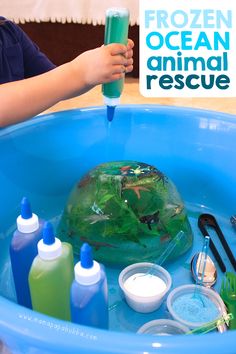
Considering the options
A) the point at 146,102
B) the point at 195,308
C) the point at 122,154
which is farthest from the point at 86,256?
the point at 146,102

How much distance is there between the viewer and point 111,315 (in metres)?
0.71

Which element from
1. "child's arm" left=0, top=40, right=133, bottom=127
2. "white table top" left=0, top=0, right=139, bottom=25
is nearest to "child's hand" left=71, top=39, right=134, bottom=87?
"child's arm" left=0, top=40, right=133, bottom=127

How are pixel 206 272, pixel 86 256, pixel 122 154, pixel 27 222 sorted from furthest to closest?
pixel 122 154, pixel 206 272, pixel 27 222, pixel 86 256

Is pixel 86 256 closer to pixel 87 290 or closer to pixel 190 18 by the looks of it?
pixel 87 290

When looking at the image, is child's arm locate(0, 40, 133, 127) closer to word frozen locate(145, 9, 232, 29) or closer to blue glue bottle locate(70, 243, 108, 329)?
word frozen locate(145, 9, 232, 29)

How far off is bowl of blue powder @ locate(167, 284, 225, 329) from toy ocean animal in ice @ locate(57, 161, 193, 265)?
96 millimetres

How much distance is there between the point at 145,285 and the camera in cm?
72

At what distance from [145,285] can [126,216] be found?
0.13 metres

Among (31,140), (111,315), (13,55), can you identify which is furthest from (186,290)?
(13,55)

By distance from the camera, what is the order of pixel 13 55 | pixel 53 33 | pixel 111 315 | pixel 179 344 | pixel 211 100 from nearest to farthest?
pixel 179 344 → pixel 111 315 → pixel 13 55 → pixel 211 100 → pixel 53 33

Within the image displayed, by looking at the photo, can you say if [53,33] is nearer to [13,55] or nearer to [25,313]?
[13,55]

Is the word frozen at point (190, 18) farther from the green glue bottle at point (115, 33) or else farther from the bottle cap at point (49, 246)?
the bottle cap at point (49, 246)

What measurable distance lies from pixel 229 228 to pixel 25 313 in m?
0.55

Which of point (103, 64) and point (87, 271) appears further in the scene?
point (103, 64)
